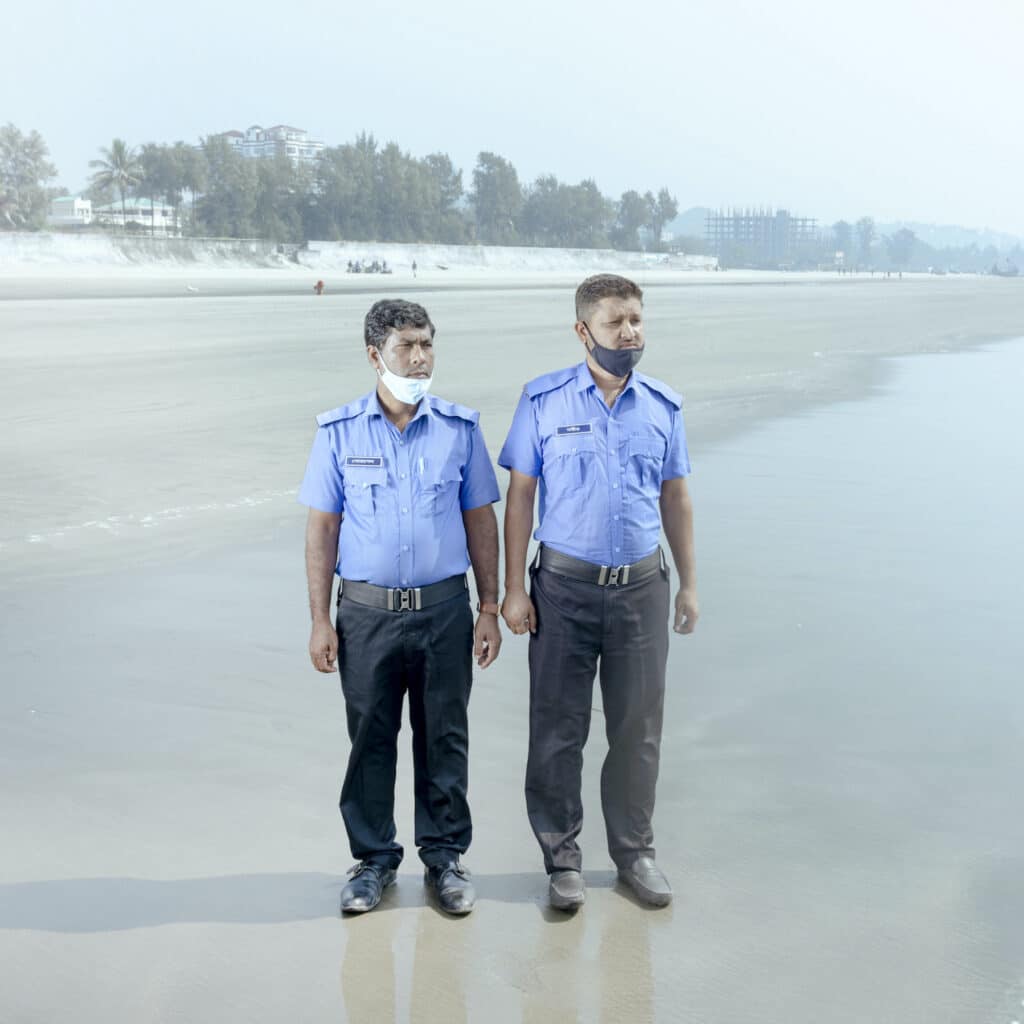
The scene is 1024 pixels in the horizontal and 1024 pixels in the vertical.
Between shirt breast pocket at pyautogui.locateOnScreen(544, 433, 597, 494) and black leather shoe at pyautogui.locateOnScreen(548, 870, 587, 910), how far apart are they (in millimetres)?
1194

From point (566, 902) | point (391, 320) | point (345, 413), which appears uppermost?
point (391, 320)

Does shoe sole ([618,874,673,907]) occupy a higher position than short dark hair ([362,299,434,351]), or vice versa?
short dark hair ([362,299,434,351])

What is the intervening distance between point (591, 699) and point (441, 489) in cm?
82

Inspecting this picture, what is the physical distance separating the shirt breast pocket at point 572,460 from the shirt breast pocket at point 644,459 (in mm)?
111

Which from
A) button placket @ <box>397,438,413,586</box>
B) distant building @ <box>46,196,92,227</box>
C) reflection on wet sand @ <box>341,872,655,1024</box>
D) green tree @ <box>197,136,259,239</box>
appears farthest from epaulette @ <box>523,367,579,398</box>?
distant building @ <box>46,196,92,227</box>

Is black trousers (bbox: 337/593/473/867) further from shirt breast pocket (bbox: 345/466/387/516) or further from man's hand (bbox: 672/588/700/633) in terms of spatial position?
man's hand (bbox: 672/588/700/633)

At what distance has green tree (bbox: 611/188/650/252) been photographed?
141625 millimetres

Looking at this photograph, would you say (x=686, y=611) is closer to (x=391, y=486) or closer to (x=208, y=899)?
(x=391, y=486)

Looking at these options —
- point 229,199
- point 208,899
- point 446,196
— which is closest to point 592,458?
point 208,899

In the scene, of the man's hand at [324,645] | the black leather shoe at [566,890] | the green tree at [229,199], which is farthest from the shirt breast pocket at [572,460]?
the green tree at [229,199]

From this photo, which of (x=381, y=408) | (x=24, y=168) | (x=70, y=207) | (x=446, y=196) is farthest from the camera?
(x=70, y=207)

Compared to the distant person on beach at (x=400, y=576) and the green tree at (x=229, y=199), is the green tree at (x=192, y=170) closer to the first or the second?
the green tree at (x=229, y=199)

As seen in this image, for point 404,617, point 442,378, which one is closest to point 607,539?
point 404,617

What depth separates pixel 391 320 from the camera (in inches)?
138
